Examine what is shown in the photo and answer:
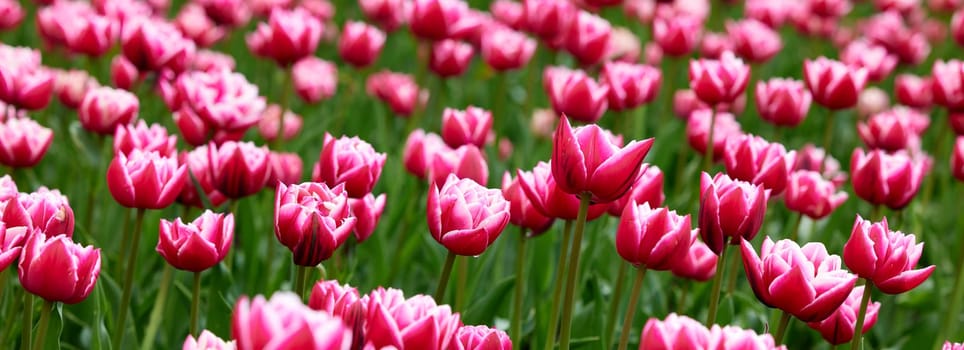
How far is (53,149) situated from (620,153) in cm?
279

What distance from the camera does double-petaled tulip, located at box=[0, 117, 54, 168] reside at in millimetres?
2395

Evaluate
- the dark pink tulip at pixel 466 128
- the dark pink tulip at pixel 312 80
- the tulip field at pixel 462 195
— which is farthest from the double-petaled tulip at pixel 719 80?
the dark pink tulip at pixel 312 80

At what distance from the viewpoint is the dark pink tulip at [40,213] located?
68.1 inches

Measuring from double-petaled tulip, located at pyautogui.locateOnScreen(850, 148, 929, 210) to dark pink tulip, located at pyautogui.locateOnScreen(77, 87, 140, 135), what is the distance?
5.62ft

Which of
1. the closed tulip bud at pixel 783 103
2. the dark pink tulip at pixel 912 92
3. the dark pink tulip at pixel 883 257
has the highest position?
the dark pink tulip at pixel 883 257

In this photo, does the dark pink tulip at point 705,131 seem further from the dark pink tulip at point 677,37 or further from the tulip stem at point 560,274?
the tulip stem at point 560,274

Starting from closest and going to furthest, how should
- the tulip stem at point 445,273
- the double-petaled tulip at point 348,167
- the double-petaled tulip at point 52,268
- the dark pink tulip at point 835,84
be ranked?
the double-petaled tulip at point 52,268 → the tulip stem at point 445,273 → the double-petaled tulip at point 348,167 → the dark pink tulip at point 835,84

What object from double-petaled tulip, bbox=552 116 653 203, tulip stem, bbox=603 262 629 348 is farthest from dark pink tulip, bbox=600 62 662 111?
double-petaled tulip, bbox=552 116 653 203

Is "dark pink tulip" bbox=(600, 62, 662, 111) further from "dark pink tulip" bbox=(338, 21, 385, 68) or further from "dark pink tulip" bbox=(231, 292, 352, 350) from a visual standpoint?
"dark pink tulip" bbox=(231, 292, 352, 350)

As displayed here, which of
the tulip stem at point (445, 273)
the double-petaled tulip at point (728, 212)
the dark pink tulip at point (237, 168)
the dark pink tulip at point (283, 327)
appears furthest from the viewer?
the dark pink tulip at point (237, 168)

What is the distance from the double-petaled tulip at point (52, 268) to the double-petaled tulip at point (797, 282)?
3.34 feet

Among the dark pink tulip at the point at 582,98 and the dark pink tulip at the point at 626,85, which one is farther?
the dark pink tulip at the point at 626,85

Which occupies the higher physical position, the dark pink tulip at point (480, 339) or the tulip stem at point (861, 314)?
the dark pink tulip at point (480, 339)

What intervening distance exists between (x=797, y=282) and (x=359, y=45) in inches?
103
